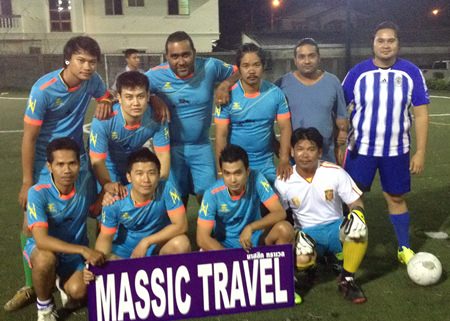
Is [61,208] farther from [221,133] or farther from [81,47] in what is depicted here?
[221,133]

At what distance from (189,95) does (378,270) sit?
2.10 m

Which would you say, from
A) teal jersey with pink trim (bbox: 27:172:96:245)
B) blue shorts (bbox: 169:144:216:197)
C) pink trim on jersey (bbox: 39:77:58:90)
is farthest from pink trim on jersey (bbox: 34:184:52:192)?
blue shorts (bbox: 169:144:216:197)

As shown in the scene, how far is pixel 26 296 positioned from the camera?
3668 millimetres

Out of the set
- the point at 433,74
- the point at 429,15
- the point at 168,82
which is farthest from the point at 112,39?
the point at 429,15

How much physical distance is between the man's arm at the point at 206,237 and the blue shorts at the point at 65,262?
0.84m

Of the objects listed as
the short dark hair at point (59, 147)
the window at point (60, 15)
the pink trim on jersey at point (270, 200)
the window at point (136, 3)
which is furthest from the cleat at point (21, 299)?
the window at point (136, 3)

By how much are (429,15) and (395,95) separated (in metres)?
45.6

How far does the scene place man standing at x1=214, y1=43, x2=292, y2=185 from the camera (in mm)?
3926

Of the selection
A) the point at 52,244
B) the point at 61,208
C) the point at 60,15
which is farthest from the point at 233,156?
the point at 60,15

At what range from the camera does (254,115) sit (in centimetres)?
399

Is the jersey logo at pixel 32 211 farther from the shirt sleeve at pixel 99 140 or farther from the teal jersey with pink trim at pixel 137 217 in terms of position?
the shirt sleeve at pixel 99 140

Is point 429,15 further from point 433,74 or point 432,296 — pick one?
point 432,296

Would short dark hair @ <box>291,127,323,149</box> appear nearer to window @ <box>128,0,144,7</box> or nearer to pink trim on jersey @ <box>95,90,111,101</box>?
pink trim on jersey @ <box>95,90,111,101</box>

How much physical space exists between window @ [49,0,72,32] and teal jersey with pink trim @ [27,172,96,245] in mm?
27374
